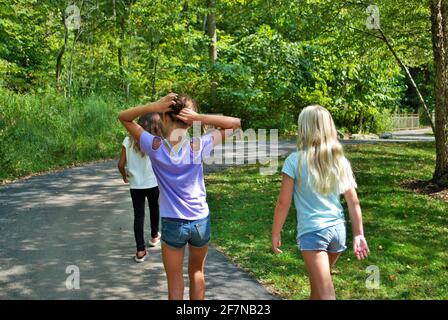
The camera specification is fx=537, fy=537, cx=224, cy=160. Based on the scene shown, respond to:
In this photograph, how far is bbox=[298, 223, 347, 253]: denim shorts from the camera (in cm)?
376

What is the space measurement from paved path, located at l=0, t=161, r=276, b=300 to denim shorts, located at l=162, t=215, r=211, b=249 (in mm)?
1549

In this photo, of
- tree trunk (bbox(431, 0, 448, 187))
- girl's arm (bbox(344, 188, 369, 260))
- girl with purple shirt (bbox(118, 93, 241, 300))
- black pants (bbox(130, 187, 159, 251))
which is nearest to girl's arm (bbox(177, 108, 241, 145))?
girl with purple shirt (bbox(118, 93, 241, 300))

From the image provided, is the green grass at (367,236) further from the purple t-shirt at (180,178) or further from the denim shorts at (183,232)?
the purple t-shirt at (180,178)

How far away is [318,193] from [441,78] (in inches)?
365

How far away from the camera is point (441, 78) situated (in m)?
11.9

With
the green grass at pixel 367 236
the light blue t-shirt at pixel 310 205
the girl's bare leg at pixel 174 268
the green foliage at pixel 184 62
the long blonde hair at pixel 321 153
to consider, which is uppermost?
the green foliage at pixel 184 62

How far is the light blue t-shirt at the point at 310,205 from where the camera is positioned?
3805mm

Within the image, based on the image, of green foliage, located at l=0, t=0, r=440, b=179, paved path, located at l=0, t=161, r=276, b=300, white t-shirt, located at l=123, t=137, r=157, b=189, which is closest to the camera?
paved path, located at l=0, t=161, r=276, b=300

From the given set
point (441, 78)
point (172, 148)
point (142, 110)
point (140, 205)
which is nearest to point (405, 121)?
point (441, 78)

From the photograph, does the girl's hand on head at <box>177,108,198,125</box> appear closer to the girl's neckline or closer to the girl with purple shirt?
the girl with purple shirt

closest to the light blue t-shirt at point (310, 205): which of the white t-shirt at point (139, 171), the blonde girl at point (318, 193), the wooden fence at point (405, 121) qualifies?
the blonde girl at point (318, 193)

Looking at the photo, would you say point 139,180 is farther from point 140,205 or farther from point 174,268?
point 174,268

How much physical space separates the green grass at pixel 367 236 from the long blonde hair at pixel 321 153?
2.05 m
